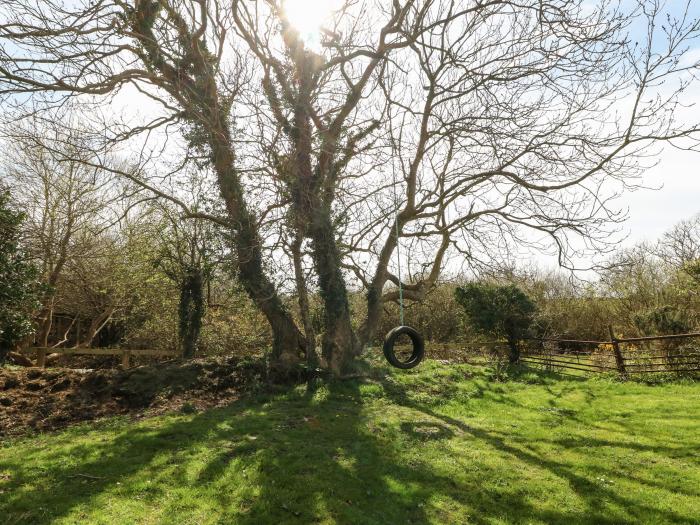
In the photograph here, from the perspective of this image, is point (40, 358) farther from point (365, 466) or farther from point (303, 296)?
point (365, 466)

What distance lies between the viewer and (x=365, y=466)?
223 inches

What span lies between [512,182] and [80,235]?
50.1 ft

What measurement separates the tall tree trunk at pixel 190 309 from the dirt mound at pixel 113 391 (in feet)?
9.66

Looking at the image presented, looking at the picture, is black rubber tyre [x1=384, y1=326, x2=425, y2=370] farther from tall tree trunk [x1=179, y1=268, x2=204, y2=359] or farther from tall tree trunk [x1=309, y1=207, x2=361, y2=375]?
tall tree trunk [x1=179, y1=268, x2=204, y2=359]

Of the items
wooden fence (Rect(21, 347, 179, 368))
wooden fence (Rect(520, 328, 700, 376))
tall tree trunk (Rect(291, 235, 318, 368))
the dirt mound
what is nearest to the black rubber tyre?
tall tree trunk (Rect(291, 235, 318, 368))

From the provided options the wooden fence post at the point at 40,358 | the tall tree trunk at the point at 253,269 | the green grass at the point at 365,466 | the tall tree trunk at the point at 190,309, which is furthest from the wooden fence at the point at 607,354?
the wooden fence post at the point at 40,358

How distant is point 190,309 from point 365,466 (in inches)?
373

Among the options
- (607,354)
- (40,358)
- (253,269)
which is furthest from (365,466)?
(40,358)

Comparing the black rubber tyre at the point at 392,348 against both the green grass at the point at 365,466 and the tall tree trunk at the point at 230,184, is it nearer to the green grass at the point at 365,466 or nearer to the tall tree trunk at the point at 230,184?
the green grass at the point at 365,466

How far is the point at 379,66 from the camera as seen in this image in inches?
437

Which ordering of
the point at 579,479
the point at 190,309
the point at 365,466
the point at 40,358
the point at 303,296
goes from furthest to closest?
the point at 40,358, the point at 190,309, the point at 303,296, the point at 365,466, the point at 579,479

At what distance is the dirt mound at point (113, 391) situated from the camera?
7.80 meters

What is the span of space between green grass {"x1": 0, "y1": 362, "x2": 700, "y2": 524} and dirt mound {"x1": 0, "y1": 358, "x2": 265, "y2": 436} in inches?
31.9

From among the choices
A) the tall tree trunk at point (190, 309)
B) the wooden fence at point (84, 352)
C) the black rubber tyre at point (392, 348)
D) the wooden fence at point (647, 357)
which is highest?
the tall tree trunk at point (190, 309)
